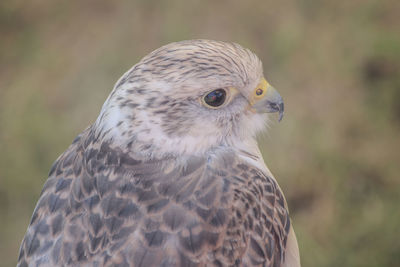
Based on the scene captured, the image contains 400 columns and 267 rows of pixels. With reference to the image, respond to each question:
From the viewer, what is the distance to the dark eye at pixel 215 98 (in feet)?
8.48

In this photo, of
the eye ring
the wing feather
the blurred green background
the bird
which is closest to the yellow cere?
the bird

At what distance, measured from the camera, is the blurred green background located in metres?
4.66

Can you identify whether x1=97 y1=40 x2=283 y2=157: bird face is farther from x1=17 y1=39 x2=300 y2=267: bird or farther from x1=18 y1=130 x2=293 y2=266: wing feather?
x1=18 y1=130 x2=293 y2=266: wing feather

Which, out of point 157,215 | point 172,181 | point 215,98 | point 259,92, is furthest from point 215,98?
point 157,215

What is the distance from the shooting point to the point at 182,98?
8.33ft

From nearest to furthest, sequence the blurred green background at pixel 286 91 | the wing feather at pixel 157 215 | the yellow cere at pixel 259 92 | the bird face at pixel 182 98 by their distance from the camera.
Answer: the wing feather at pixel 157 215, the bird face at pixel 182 98, the yellow cere at pixel 259 92, the blurred green background at pixel 286 91

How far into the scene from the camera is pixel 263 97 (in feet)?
9.07

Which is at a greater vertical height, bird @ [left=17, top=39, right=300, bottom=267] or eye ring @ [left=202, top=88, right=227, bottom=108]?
eye ring @ [left=202, top=88, right=227, bottom=108]

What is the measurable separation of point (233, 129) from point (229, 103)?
15 centimetres

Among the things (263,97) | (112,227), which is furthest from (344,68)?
(112,227)

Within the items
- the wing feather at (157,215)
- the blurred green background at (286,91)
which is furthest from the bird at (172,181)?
the blurred green background at (286,91)

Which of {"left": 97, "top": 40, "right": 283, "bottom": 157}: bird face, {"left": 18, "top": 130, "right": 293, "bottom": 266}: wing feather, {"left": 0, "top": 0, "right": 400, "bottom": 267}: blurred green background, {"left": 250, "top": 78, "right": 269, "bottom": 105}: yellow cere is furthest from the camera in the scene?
{"left": 0, "top": 0, "right": 400, "bottom": 267}: blurred green background

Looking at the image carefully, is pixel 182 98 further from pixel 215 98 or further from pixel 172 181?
pixel 172 181

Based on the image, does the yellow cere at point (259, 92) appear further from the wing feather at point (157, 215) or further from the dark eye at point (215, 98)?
the wing feather at point (157, 215)
